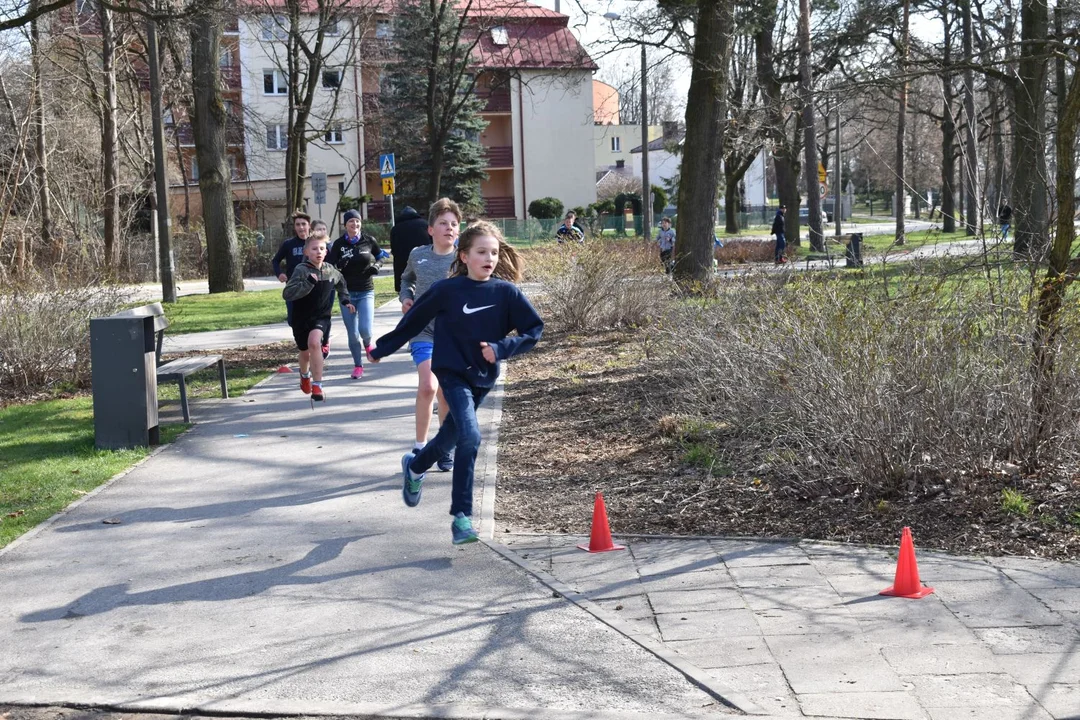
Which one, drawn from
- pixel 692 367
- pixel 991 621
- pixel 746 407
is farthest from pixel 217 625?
pixel 692 367

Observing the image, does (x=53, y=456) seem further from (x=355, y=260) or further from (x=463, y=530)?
(x=355, y=260)

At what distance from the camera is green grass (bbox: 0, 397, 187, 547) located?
24.7ft

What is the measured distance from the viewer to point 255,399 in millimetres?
12039

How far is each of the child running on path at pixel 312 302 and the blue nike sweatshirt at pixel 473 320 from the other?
15.9 feet

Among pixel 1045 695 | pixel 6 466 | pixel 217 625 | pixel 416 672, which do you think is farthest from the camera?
pixel 6 466

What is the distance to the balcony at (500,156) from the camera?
64375 millimetres

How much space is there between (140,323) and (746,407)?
4.65m

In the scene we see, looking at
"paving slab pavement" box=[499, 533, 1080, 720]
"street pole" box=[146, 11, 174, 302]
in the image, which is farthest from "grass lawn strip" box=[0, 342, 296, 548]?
"street pole" box=[146, 11, 174, 302]

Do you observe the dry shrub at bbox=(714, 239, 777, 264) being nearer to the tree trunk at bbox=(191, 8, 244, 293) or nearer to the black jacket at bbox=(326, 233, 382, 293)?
the tree trunk at bbox=(191, 8, 244, 293)

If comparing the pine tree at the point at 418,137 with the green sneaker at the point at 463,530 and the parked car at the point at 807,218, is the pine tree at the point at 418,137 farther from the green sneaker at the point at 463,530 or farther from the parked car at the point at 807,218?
the green sneaker at the point at 463,530

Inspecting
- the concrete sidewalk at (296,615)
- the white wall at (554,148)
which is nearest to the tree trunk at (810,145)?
the concrete sidewalk at (296,615)

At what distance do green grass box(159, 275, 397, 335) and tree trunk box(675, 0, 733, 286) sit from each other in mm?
7363

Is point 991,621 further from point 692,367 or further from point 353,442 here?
point 353,442

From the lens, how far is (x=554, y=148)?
64188 mm
